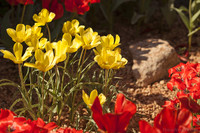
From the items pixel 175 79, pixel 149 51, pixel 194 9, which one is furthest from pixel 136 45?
pixel 175 79

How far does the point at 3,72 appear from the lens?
2240mm

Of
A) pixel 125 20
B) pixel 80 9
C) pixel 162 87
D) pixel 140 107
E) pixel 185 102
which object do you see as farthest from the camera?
pixel 125 20

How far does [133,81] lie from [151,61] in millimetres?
218

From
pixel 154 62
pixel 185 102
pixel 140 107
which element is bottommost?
pixel 140 107

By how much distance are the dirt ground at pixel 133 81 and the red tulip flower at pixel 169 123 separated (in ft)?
3.09

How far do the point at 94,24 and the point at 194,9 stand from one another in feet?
3.25

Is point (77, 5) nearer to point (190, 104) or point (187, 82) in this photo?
point (187, 82)

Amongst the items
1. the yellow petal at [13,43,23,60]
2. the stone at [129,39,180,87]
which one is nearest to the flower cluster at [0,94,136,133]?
the yellow petal at [13,43,23,60]

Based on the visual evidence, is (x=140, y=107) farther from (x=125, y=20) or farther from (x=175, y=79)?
(x=125, y=20)

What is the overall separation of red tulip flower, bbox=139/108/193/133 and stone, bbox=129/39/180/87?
4.97 ft

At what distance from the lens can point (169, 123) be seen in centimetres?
71

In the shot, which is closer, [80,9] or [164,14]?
[80,9]

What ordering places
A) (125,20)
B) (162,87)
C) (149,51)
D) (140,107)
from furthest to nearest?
(125,20), (149,51), (162,87), (140,107)

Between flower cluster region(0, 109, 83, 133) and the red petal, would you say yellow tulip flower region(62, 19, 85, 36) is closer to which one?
flower cluster region(0, 109, 83, 133)
